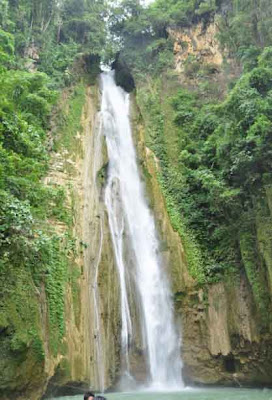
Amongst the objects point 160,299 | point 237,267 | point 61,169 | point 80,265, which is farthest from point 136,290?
point 61,169

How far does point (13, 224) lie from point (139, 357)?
6.68 m

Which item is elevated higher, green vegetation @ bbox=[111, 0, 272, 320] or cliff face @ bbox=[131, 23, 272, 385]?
green vegetation @ bbox=[111, 0, 272, 320]

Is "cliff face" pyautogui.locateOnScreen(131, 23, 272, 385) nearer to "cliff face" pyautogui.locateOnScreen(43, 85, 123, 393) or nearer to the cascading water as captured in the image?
the cascading water

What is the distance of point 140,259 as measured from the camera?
14664 millimetres

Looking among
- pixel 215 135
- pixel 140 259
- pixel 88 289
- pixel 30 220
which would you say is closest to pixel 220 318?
pixel 140 259

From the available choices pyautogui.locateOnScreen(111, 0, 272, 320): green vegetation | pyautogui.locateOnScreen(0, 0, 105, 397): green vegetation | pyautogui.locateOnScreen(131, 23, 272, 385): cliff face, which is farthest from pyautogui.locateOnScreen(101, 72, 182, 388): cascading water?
pyautogui.locateOnScreen(0, 0, 105, 397): green vegetation

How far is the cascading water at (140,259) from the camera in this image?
41.5ft

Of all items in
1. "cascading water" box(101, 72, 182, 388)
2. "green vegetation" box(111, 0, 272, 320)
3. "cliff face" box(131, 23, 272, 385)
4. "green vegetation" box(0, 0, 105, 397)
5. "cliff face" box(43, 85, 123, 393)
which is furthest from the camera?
"green vegetation" box(111, 0, 272, 320)

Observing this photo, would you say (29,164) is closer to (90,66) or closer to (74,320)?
(74,320)

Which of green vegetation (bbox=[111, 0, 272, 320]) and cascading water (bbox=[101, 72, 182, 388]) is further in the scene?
green vegetation (bbox=[111, 0, 272, 320])

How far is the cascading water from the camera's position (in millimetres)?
12648

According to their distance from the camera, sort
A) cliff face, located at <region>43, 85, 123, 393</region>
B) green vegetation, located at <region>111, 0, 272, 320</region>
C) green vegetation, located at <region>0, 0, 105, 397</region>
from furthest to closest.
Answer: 1. green vegetation, located at <region>111, 0, 272, 320</region>
2. cliff face, located at <region>43, 85, 123, 393</region>
3. green vegetation, located at <region>0, 0, 105, 397</region>

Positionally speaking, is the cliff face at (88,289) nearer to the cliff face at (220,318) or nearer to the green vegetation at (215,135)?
the cliff face at (220,318)

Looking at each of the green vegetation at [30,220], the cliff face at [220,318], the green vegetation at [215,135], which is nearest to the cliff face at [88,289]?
the green vegetation at [30,220]
